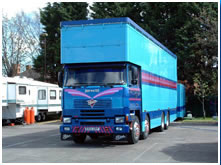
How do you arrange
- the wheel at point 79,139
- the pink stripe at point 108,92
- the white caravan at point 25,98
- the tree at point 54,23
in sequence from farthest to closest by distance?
the tree at point 54,23, the white caravan at point 25,98, the wheel at point 79,139, the pink stripe at point 108,92

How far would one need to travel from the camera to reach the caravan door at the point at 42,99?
2730 centimetres

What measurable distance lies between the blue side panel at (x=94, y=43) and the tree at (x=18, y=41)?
28093 millimetres

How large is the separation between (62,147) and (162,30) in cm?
2150

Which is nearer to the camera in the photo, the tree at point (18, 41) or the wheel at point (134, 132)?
the wheel at point (134, 132)

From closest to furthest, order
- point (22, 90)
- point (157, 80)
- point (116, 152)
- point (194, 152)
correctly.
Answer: point (194, 152) → point (116, 152) → point (157, 80) → point (22, 90)

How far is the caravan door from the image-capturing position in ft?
89.6

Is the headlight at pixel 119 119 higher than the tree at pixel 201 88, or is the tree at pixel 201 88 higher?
the tree at pixel 201 88

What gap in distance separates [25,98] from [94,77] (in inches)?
558

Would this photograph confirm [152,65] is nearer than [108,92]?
No

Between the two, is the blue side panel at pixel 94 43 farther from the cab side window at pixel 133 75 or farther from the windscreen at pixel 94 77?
the cab side window at pixel 133 75

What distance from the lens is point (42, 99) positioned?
27.7 m

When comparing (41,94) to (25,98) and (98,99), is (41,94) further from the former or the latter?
(98,99)

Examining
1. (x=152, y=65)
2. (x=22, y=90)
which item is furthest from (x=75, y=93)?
(x=22, y=90)

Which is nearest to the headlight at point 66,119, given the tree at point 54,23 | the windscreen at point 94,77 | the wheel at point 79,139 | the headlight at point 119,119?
the wheel at point 79,139
